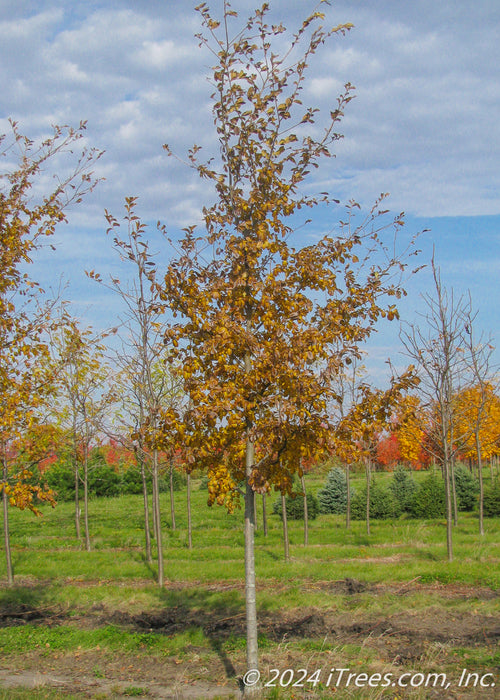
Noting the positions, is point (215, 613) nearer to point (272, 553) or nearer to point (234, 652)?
point (234, 652)

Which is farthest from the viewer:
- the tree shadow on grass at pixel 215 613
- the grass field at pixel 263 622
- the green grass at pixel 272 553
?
the green grass at pixel 272 553

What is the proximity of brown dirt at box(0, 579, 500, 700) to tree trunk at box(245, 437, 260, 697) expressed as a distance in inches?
17.9

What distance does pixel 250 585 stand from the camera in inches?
182

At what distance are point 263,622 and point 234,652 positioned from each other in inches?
42.0

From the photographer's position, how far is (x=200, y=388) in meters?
4.53

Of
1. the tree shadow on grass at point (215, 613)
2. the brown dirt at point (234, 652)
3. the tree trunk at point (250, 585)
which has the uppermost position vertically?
the tree trunk at point (250, 585)

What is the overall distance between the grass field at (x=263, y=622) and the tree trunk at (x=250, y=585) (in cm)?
41

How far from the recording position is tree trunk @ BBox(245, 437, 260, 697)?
4.55m

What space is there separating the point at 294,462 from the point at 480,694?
8.19 feet

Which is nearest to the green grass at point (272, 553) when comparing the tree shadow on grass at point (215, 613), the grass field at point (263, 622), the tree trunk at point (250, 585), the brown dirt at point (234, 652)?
the grass field at point (263, 622)

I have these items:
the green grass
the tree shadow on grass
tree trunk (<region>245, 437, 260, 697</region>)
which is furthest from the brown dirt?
the green grass

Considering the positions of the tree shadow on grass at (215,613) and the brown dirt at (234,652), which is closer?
the brown dirt at (234,652)

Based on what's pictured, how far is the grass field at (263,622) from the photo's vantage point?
522cm

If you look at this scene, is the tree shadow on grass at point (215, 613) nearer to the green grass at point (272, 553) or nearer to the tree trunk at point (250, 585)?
the tree trunk at point (250, 585)
